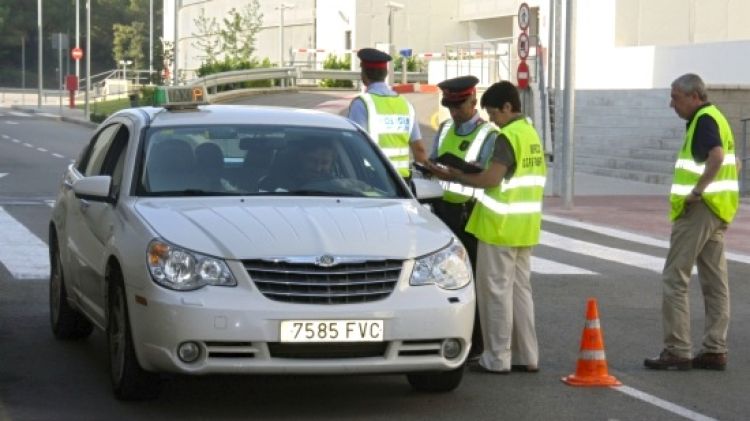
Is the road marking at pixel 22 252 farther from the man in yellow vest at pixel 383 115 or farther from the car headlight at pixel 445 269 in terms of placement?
the car headlight at pixel 445 269

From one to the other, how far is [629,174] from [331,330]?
22.7 meters

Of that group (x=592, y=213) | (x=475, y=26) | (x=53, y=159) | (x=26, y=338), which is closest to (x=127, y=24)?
(x=475, y=26)

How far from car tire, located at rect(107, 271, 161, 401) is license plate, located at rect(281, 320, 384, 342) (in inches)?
34.1

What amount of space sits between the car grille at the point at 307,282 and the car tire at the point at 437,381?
0.89 metres

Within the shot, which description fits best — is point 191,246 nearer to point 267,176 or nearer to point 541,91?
point 267,176

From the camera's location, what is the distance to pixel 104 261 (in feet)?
29.3

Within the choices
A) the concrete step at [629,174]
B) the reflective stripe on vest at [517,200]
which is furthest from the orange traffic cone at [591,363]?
the concrete step at [629,174]

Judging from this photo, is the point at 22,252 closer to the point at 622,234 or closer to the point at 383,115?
the point at 383,115

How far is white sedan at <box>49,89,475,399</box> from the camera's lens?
794cm

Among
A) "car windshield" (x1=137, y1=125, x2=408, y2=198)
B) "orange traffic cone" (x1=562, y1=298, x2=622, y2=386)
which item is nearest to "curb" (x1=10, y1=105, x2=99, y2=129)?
"car windshield" (x1=137, y1=125, x2=408, y2=198)

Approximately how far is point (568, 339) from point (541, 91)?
23.3 meters

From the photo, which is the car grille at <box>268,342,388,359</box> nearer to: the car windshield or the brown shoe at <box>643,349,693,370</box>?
the car windshield

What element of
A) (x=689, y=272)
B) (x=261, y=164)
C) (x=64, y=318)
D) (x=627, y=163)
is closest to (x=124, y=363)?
(x=261, y=164)

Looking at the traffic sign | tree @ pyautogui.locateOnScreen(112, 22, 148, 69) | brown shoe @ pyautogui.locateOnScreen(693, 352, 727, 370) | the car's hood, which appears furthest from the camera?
tree @ pyautogui.locateOnScreen(112, 22, 148, 69)
